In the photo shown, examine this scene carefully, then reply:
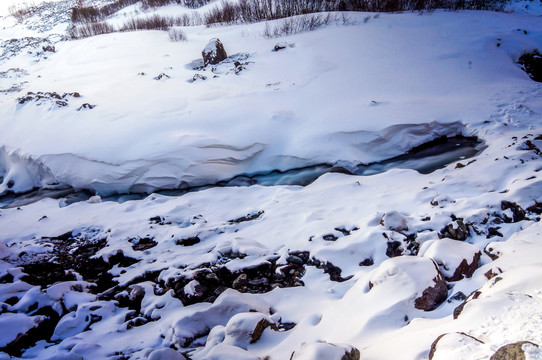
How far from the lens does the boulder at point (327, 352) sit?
4.94ft

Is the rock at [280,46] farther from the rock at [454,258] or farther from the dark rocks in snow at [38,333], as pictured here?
the dark rocks in snow at [38,333]

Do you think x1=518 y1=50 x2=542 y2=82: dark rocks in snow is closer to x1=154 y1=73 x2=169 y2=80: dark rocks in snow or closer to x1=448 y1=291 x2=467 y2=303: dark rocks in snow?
x1=448 y1=291 x2=467 y2=303: dark rocks in snow

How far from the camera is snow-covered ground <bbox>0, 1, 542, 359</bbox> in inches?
77.7

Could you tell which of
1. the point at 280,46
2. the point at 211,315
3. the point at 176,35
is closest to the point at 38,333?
the point at 211,315

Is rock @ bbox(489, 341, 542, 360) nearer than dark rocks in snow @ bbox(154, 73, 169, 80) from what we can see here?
Yes

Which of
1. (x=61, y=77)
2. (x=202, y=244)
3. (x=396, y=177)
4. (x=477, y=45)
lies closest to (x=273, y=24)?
(x=477, y=45)

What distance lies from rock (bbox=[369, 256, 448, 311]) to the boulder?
56 cm

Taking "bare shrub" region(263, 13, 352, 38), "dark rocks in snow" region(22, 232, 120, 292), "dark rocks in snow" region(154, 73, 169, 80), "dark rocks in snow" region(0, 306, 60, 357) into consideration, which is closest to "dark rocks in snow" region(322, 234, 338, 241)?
"dark rocks in snow" region(22, 232, 120, 292)

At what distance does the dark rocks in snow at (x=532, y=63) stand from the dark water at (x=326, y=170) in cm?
435

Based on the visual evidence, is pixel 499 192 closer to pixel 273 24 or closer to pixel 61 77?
pixel 273 24

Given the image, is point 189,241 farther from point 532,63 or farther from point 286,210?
point 532,63

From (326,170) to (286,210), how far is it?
4.50ft

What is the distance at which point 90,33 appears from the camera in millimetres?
15906

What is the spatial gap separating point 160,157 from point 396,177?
149 inches
